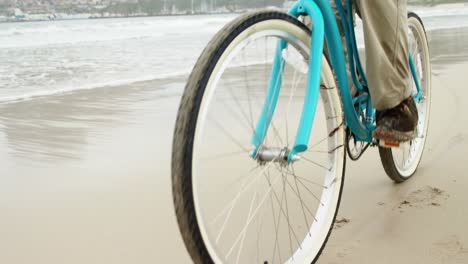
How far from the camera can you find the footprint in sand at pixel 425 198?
2643mm

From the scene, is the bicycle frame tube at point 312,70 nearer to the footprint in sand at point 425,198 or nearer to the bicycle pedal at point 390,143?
the bicycle pedal at point 390,143

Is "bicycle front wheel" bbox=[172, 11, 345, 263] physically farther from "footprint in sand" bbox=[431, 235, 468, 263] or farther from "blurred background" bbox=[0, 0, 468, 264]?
"footprint in sand" bbox=[431, 235, 468, 263]

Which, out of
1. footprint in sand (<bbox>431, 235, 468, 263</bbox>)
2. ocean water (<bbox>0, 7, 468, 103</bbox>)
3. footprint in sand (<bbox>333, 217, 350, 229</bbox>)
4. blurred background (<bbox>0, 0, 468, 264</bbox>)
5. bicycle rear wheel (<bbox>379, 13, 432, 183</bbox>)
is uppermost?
bicycle rear wheel (<bbox>379, 13, 432, 183</bbox>)

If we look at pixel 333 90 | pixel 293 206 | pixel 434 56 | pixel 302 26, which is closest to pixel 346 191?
pixel 293 206

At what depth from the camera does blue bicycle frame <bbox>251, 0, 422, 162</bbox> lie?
71.5 inches

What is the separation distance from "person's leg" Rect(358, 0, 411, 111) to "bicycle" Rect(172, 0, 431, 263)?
0.12 m

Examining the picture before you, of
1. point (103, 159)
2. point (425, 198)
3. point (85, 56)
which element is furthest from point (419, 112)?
point (85, 56)

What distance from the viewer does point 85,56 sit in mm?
10703

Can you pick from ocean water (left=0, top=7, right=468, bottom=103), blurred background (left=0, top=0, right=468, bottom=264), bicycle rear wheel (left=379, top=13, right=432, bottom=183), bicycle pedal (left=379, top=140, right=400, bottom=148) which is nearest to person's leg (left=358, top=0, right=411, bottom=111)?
bicycle pedal (left=379, top=140, right=400, bottom=148)

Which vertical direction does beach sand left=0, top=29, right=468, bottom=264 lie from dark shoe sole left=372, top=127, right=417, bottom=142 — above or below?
below

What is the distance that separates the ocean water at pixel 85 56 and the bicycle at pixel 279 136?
4454 mm

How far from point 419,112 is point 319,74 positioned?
1.62m

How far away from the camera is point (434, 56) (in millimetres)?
8438

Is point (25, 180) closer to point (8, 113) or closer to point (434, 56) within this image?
point (8, 113)
